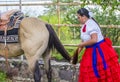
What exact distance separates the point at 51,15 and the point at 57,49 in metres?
1.56

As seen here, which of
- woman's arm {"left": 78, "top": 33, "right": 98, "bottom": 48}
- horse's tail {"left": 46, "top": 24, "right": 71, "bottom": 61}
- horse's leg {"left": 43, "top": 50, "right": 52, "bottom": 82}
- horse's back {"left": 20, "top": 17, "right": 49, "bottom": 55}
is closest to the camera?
woman's arm {"left": 78, "top": 33, "right": 98, "bottom": 48}

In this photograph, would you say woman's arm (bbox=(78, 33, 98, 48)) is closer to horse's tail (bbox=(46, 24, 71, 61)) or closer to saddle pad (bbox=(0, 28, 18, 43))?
horse's tail (bbox=(46, 24, 71, 61))

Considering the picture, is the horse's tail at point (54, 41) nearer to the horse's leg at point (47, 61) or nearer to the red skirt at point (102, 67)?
the horse's leg at point (47, 61)

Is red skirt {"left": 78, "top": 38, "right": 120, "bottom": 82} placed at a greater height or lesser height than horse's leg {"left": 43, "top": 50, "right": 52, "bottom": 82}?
greater

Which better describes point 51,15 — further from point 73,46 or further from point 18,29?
point 18,29

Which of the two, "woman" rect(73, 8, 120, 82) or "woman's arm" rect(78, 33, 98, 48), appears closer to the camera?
"woman's arm" rect(78, 33, 98, 48)

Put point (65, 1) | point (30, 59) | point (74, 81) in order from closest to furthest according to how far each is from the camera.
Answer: point (30, 59) < point (74, 81) < point (65, 1)

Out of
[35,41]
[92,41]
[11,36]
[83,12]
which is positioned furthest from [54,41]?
[92,41]

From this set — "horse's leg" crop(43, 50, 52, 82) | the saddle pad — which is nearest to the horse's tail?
"horse's leg" crop(43, 50, 52, 82)

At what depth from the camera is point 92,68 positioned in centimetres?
548

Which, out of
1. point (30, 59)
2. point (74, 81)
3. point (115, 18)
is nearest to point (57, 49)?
point (30, 59)

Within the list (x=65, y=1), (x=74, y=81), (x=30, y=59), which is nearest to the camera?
(x=30, y=59)

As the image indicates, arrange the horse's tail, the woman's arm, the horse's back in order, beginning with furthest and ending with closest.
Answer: the horse's tail, the horse's back, the woman's arm

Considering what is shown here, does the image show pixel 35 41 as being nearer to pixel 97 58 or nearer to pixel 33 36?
pixel 33 36
